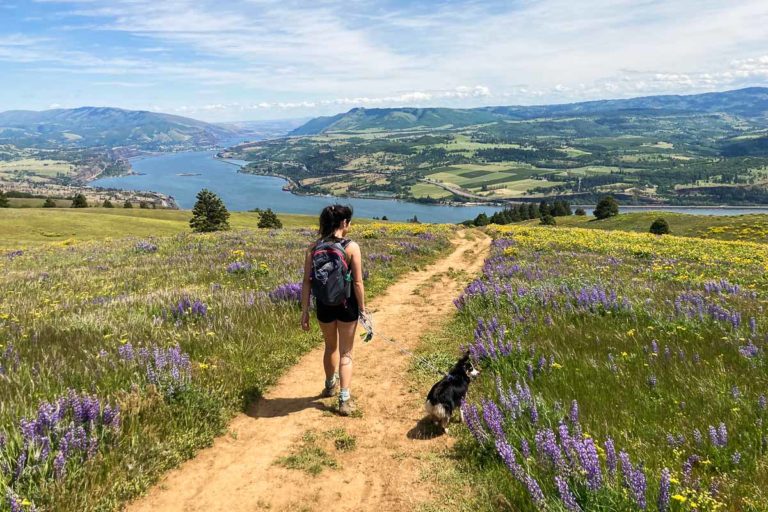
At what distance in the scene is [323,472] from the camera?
17.0 feet

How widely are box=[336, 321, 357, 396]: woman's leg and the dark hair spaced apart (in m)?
1.48

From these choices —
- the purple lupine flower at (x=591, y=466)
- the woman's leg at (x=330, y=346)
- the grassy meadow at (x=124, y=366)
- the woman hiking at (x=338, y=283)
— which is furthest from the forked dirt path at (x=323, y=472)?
the purple lupine flower at (x=591, y=466)

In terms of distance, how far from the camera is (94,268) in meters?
A: 16.0

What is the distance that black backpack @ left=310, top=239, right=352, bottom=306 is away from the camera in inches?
255

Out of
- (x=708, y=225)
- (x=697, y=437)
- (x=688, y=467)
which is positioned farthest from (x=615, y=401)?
(x=708, y=225)

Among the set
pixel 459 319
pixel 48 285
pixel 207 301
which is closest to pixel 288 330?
pixel 207 301

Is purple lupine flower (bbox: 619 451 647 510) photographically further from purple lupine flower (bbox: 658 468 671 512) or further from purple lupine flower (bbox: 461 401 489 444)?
purple lupine flower (bbox: 461 401 489 444)

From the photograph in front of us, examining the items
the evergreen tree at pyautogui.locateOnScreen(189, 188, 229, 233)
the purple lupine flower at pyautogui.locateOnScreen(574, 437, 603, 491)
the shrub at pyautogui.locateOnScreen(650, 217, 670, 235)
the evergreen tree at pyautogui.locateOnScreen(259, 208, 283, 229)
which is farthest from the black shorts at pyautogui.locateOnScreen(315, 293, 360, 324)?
the evergreen tree at pyautogui.locateOnScreen(259, 208, 283, 229)

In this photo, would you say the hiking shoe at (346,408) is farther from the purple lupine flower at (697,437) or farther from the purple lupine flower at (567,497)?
the purple lupine flower at (697,437)

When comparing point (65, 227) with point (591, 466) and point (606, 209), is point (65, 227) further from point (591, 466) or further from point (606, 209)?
point (606, 209)

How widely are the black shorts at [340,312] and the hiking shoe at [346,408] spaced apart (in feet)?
4.12

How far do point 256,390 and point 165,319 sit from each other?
3.27 meters

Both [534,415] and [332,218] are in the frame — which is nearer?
[534,415]

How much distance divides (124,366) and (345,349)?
3238 mm
